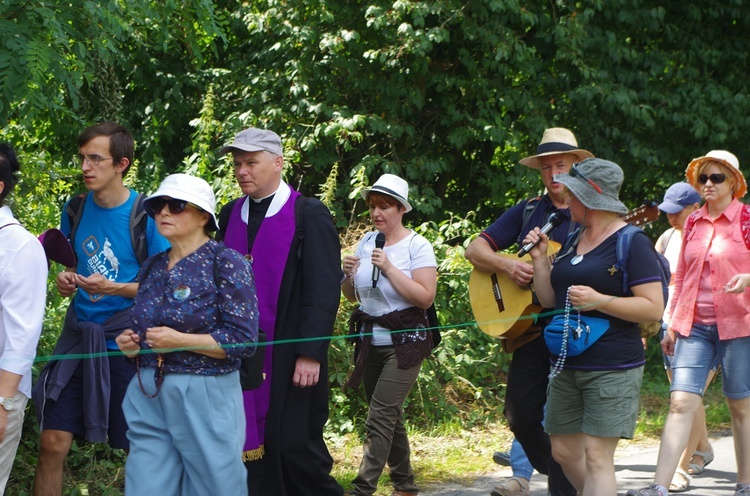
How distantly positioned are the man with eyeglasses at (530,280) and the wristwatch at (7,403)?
2.75 m

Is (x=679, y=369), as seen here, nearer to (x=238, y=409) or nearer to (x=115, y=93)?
(x=238, y=409)

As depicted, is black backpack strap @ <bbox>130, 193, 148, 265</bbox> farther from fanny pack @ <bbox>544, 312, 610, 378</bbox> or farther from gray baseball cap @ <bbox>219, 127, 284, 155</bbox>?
fanny pack @ <bbox>544, 312, 610, 378</bbox>

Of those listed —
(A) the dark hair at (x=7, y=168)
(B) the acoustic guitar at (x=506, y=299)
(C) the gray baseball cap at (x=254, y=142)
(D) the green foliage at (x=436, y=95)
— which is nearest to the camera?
(A) the dark hair at (x=7, y=168)

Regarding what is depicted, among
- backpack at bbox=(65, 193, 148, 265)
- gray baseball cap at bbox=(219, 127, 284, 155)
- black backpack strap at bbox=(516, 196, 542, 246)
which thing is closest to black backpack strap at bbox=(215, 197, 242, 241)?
gray baseball cap at bbox=(219, 127, 284, 155)

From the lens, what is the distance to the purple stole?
4941 mm

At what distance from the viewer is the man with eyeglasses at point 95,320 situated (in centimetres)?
482

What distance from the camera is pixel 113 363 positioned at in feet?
16.3

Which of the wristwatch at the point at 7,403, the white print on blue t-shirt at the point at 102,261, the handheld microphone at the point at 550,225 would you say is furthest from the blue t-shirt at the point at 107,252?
the handheld microphone at the point at 550,225

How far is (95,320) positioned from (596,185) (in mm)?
2563

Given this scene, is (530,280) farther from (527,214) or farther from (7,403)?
(7,403)

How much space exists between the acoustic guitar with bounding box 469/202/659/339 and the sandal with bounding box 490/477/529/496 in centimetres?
111

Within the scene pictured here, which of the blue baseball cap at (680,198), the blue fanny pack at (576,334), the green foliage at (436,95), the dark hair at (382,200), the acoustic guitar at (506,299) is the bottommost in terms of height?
the blue fanny pack at (576,334)

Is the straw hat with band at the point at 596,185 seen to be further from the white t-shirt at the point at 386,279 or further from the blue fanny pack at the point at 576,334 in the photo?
the white t-shirt at the point at 386,279

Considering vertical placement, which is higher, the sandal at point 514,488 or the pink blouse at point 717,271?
the pink blouse at point 717,271
